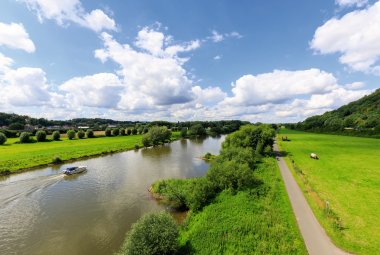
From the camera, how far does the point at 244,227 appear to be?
18641 millimetres

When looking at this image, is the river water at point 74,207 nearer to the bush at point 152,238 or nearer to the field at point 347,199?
the bush at point 152,238

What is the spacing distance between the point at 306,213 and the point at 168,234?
575 inches

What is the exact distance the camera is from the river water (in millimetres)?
20562

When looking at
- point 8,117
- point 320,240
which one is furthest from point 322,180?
point 8,117

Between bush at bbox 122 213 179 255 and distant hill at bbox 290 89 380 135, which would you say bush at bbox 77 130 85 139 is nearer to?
bush at bbox 122 213 179 255

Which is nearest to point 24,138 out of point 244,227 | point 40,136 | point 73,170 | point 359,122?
point 40,136

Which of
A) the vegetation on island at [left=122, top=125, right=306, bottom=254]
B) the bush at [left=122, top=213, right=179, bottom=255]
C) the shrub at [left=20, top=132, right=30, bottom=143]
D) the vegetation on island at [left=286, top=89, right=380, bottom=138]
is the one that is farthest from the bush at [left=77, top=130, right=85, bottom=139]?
the vegetation on island at [left=286, top=89, right=380, bottom=138]

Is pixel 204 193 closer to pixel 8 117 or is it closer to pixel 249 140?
pixel 249 140

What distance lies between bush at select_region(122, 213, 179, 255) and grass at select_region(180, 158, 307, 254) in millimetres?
2038

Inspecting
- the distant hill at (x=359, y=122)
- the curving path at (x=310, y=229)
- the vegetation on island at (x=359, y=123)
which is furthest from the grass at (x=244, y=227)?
the distant hill at (x=359, y=122)

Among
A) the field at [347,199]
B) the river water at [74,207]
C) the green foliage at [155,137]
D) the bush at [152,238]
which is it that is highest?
the green foliage at [155,137]

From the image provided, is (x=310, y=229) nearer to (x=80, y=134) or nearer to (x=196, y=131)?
(x=80, y=134)

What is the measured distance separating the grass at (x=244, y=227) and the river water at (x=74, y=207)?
7889mm

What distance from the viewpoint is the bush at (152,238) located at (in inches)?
588
